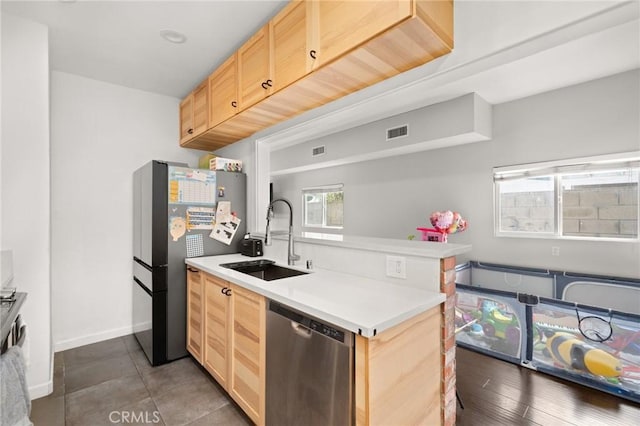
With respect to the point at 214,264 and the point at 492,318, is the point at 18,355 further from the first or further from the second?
the point at 492,318

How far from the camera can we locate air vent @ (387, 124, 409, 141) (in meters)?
3.85

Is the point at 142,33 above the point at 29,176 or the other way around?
above

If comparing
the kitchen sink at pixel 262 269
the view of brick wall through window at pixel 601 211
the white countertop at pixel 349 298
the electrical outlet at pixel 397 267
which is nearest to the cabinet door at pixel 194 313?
the kitchen sink at pixel 262 269

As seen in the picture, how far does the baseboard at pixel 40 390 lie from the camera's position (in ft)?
6.58

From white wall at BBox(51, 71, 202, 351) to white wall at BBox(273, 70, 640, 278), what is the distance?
3.00 meters

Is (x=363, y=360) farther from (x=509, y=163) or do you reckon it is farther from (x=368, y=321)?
(x=509, y=163)

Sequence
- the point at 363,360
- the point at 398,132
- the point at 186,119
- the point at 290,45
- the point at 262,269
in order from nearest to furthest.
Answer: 1. the point at 363,360
2. the point at 290,45
3. the point at 262,269
4. the point at 186,119
5. the point at 398,132

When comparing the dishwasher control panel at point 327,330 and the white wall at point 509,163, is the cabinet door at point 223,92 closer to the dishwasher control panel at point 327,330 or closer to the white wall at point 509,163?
the dishwasher control panel at point 327,330

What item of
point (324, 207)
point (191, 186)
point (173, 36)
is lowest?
point (324, 207)

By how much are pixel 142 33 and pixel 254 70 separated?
892mm

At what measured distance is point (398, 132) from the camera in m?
3.95

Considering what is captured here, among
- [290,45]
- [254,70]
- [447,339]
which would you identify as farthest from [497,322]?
[254,70]

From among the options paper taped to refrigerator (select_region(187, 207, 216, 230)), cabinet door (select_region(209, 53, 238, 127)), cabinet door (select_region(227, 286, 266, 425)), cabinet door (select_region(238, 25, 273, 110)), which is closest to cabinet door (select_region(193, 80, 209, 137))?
cabinet door (select_region(209, 53, 238, 127))

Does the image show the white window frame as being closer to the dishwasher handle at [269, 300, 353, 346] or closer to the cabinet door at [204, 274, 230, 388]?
the cabinet door at [204, 274, 230, 388]
